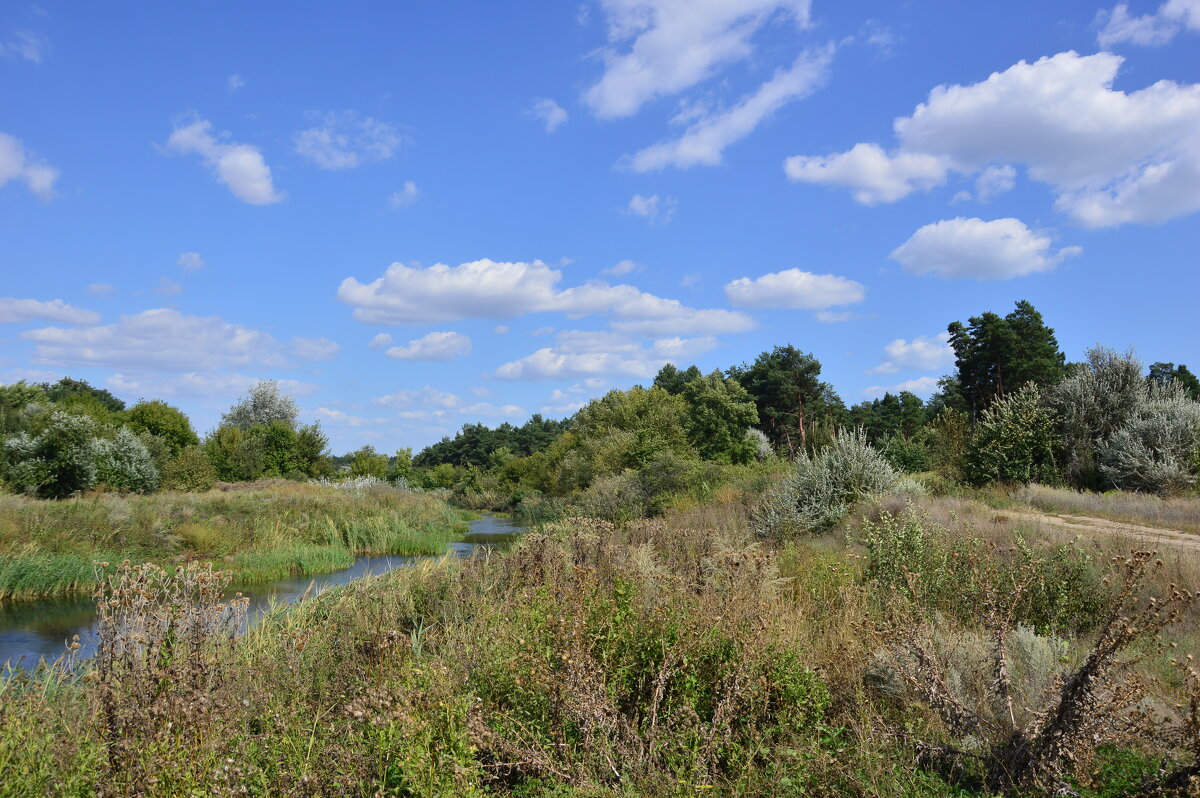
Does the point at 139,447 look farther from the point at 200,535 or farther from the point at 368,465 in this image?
the point at 368,465

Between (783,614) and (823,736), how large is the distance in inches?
56.2

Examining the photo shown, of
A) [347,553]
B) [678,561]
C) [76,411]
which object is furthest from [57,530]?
[76,411]

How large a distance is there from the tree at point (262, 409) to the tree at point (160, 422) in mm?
10699

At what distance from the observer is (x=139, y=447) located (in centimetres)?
3053

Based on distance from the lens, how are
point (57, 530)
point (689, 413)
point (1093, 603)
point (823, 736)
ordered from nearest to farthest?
point (823, 736) → point (1093, 603) → point (57, 530) → point (689, 413)

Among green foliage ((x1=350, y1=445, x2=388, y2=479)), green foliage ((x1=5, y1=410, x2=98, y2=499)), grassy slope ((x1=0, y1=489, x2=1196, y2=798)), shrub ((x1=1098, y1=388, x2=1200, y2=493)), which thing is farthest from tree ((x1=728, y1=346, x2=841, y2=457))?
grassy slope ((x1=0, y1=489, x2=1196, y2=798))

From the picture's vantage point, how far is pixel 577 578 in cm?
545

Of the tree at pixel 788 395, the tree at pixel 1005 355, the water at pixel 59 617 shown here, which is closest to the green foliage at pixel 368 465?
the tree at pixel 788 395

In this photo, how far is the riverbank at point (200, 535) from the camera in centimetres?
1561

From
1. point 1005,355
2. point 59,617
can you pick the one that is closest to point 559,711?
point 59,617

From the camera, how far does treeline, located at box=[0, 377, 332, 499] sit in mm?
26688

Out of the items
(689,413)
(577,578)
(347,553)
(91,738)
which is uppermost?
(689,413)

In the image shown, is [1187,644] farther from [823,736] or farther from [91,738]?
[91,738]

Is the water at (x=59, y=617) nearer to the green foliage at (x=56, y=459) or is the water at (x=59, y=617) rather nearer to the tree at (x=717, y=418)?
the green foliage at (x=56, y=459)
